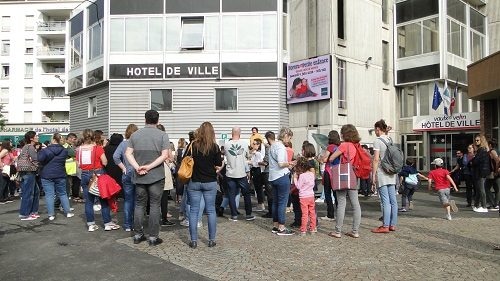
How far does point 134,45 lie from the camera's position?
23234 millimetres

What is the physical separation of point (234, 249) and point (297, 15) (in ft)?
61.4

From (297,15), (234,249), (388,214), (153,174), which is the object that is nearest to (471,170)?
(388,214)

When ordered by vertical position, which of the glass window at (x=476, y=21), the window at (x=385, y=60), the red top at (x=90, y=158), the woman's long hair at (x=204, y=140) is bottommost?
the red top at (x=90, y=158)

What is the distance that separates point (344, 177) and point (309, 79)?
15.6 m

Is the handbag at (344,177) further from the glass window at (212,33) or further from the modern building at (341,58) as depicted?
the glass window at (212,33)

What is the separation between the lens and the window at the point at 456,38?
26969 millimetres

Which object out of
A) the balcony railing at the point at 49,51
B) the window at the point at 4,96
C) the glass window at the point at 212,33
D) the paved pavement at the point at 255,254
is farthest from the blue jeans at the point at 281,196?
the window at the point at 4,96

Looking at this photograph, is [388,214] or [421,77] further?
[421,77]

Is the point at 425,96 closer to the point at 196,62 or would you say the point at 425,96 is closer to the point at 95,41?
the point at 196,62

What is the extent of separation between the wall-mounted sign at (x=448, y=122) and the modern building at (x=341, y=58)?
2.18 metres

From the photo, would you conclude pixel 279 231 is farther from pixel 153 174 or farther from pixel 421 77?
pixel 421 77

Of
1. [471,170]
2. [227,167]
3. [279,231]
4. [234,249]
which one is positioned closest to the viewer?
[234,249]

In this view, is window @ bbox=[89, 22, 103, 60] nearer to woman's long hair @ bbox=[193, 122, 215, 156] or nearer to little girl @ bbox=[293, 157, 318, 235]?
little girl @ bbox=[293, 157, 318, 235]

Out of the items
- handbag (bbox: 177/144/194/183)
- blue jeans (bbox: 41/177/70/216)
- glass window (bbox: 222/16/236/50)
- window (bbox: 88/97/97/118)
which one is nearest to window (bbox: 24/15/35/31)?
window (bbox: 88/97/97/118)
